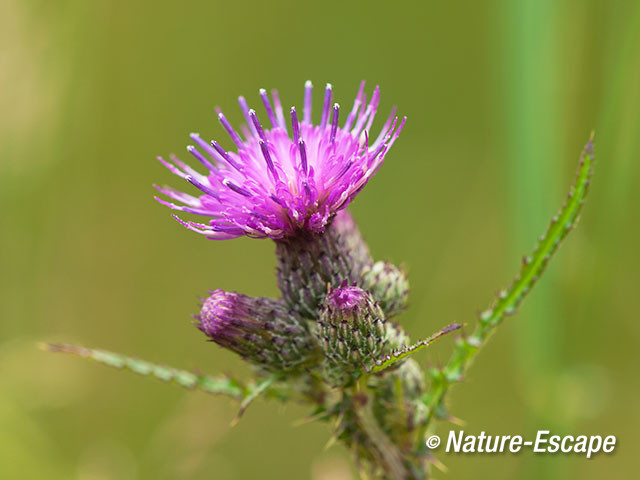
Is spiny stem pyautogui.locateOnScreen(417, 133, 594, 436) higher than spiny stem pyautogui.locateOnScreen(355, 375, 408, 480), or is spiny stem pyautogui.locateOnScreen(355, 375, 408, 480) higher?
spiny stem pyautogui.locateOnScreen(417, 133, 594, 436)

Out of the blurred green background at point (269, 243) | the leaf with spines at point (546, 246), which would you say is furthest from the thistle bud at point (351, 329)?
the blurred green background at point (269, 243)

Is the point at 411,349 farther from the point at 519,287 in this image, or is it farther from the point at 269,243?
the point at 269,243

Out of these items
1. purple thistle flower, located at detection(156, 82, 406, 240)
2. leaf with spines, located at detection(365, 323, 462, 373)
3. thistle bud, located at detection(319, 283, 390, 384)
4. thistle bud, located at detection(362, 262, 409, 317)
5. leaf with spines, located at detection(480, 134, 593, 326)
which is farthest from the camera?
thistle bud, located at detection(362, 262, 409, 317)

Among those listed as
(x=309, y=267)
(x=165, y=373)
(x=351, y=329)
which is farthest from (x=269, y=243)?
(x=351, y=329)

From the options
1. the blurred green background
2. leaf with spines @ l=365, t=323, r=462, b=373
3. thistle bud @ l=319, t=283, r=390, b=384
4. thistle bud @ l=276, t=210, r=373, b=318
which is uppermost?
the blurred green background

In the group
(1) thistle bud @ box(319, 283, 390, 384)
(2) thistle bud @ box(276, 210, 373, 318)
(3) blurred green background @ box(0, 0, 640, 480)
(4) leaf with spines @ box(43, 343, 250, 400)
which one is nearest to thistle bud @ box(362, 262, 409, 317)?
(2) thistle bud @ box(276, 210, 373, 318)

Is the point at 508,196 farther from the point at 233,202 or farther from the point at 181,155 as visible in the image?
the point at 181,155

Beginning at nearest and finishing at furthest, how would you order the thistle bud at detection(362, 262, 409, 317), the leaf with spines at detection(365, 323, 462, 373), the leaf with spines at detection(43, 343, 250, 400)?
the leaf with spines at detection(365, 323, 462, 373)
the leaf with spines at detection(43, 343, 250, 400)
the thistle bud at detection(362, 262, 409, 317)

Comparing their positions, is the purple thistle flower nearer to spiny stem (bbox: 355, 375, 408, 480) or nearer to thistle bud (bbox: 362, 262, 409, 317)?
thistle bud (bbox: 362, 262, 409, 317)
